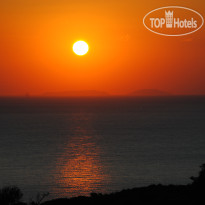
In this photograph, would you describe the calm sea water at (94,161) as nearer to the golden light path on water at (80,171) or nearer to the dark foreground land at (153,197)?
the golden light path on water at (80,171)

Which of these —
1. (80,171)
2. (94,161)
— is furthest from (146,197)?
(94,161)

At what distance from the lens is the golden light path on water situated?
53.4 m

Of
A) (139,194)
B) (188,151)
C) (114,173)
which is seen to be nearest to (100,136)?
(188,151)

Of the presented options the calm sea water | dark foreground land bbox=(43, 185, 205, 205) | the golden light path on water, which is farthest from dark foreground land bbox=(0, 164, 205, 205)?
the golden light path on water

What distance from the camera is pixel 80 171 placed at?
210 feet

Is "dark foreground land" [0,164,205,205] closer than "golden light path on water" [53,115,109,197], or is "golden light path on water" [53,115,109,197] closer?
"dark foreground land" [0,164,205,205]

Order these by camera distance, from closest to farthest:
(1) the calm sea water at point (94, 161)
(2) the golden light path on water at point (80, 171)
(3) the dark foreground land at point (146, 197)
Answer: (3) the dark foreground land at point (146, 197)
(2) the golden light path on water at point (80, 171)
(1) the calm sea water at point (94, 161)

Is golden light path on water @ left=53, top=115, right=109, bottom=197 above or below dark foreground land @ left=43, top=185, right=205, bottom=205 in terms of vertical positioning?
above

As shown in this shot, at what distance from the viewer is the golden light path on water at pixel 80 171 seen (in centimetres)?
5338

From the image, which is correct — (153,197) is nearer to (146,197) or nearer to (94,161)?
(146,197)

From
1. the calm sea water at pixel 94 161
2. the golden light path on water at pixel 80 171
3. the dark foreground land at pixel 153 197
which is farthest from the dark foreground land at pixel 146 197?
the golden light path on water at pixel 80 171

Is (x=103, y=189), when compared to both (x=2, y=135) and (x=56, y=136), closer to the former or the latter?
(x=56, y=136)

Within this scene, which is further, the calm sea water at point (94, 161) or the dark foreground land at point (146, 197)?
the calm sea water at point (94, 161)

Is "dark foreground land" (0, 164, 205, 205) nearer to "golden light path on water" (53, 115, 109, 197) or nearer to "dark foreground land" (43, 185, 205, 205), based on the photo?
"dark foreground land" (43, 185, 205, 205)
